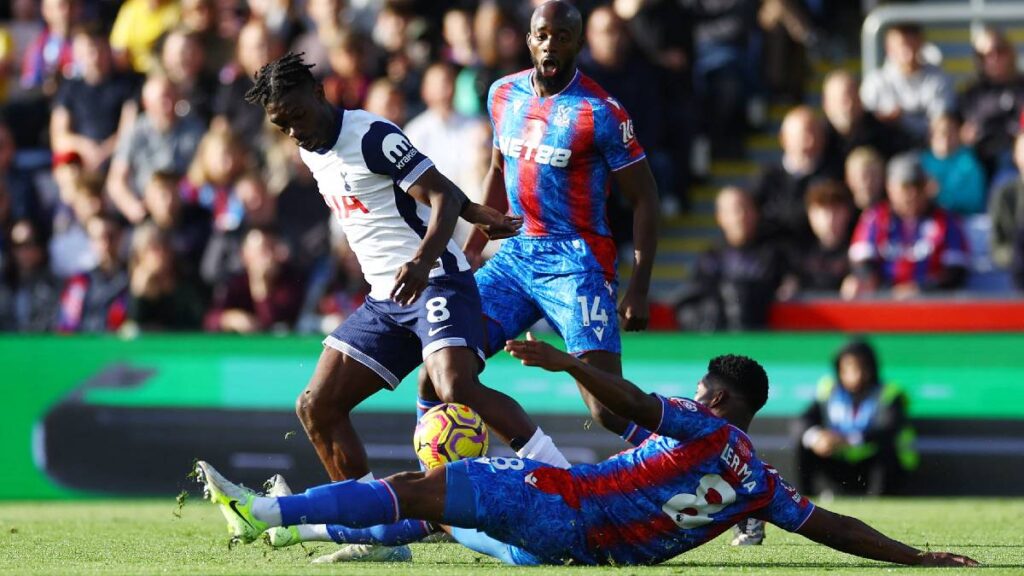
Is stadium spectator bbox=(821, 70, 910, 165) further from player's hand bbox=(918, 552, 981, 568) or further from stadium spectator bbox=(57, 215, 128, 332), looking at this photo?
player's hand bbox=(918, 552, 981, 568)

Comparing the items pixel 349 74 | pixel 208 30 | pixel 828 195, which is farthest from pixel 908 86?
pixel 208 30

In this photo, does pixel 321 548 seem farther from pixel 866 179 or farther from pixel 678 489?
pixel 866 179

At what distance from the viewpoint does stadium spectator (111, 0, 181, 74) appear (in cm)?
1748

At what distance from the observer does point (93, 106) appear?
16.9m

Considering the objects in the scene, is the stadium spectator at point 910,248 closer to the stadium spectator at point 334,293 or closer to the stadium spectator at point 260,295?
the stadium spectator at point 334,293

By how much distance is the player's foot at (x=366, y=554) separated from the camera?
8.11 metres

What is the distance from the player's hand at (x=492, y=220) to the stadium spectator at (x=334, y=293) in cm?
584

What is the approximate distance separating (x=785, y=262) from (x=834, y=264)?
0.39 metres

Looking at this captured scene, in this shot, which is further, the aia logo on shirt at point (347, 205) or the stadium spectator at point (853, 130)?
the stadium spectator at point (853, 130)

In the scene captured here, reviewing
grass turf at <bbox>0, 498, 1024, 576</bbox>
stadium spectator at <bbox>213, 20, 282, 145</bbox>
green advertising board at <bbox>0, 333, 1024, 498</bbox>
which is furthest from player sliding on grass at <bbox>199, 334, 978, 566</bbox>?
stadium spectator at <bbox>213, 20, 282, 145</bbox>

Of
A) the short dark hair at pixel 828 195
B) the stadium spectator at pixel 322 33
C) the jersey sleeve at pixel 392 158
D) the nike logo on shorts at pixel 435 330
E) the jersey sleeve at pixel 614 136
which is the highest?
the stadium spectator at pixel 322 33

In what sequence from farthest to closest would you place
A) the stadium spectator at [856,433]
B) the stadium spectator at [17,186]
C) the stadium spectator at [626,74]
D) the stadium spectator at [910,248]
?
the stadium spectator at [17,186] → the stadium spectator at [626,74] → the stadium spectator at [910,248] → the stadium spectator at [856,433]

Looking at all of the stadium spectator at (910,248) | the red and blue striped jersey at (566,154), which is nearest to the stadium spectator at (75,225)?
the stadium spectator at (910,248)

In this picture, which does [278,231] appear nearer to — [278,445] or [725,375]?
[278,445]
